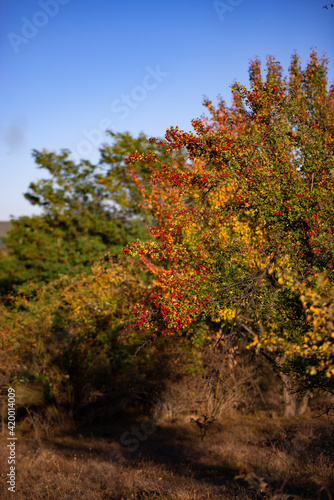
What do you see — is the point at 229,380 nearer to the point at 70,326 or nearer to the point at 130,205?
the point at 70,326

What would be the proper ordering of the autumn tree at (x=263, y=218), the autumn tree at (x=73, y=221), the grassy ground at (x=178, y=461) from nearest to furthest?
the autumn tree at (x=263, y=218) < the grassy ground at (x=178, y=461) < the autumn tree at (x=73, y=221)

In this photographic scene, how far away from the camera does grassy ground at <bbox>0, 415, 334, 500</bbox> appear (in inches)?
299

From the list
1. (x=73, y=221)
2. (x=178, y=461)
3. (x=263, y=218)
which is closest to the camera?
(x=263, y=218)

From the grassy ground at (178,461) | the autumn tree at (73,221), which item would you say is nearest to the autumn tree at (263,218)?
the grassy ground at (178,461)

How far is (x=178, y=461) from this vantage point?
10.6 m

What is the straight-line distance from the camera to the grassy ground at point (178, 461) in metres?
7.60

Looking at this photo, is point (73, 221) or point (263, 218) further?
point (73, 221)

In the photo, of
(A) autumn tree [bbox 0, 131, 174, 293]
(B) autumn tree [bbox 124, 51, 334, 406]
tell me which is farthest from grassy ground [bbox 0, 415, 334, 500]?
(A) autumn tree [bbox 0, 131, 174, 293]

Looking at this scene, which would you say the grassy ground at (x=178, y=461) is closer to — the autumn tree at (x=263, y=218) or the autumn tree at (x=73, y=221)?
the autumn tree at (x=263, y=218)

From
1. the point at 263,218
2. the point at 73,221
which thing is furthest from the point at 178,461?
the point at 73,221

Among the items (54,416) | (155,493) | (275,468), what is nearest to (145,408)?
(54,416)

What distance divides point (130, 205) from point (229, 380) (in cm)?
1649

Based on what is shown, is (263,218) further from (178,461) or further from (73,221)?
(73,221)

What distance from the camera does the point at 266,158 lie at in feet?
23.9
